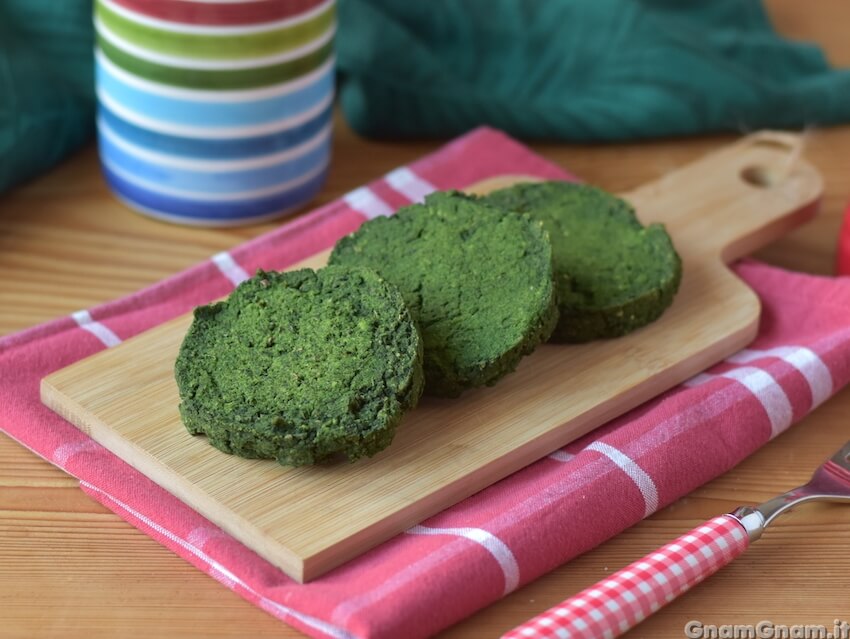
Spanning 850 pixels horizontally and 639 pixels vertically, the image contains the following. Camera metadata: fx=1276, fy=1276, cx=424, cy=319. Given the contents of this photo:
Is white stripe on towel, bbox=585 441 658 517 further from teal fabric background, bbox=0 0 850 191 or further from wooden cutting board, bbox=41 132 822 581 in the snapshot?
teal fabric background, bbox=0 0 850 191

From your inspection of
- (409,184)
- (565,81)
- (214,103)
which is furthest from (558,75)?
(214,103)

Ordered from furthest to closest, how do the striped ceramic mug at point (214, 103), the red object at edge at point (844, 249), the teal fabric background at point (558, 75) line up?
the teal fabric background at point (558, 75) < the red object at edge at point (844, 249) < the striped ceramic mug at point (214, 103)

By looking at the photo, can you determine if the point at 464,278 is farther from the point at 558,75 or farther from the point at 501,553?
the point at 558,75

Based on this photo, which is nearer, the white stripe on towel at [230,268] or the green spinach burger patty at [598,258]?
the green spinach burger patty at [598,258]

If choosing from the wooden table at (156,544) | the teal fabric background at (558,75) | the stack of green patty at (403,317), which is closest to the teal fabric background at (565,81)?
the teal fabric background at (558,75)

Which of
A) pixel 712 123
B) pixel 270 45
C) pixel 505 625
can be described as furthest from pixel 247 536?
pixel 712 123

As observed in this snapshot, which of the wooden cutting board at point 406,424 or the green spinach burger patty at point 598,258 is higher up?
the green spinach burger patty at point 598,258

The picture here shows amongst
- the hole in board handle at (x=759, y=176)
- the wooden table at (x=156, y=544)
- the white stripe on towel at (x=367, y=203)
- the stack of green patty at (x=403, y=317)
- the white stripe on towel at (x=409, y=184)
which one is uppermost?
the hole in board handle at (x=759, y=176)

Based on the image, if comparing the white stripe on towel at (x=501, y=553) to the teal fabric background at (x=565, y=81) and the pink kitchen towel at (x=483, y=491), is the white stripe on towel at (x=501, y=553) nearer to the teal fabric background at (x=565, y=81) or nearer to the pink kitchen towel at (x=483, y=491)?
the pink kitchen towel at (x=483, y=491)
